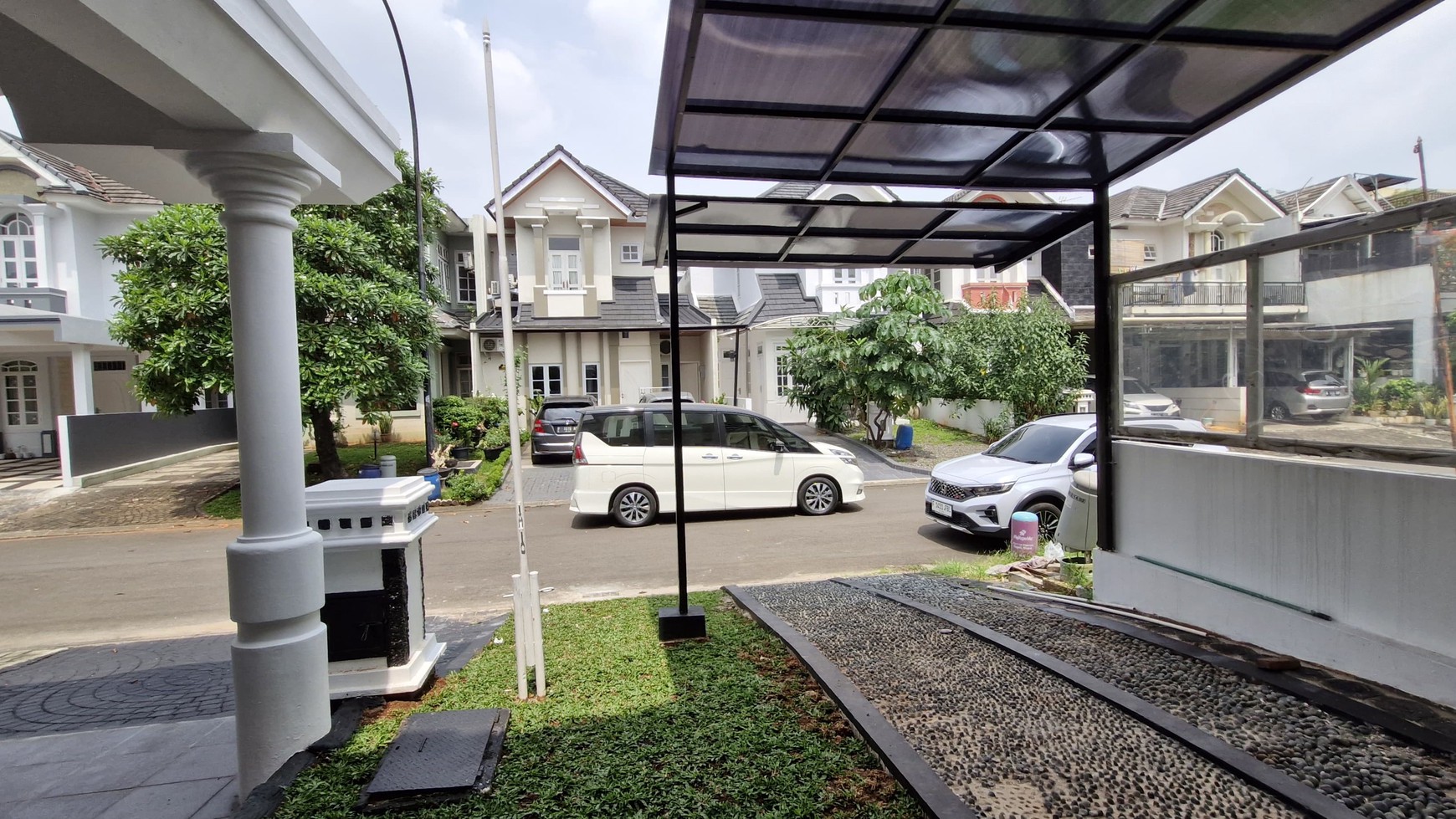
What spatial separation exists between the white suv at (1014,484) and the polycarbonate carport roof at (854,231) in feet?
10.9

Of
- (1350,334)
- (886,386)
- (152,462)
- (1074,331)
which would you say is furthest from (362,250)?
(1074,331)

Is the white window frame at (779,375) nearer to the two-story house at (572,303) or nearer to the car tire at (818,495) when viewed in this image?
the two-story house at (572,303)

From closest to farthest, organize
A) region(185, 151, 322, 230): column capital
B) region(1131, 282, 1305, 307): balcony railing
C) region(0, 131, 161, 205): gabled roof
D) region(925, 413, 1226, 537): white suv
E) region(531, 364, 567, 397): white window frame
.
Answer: region(185, 151, 322, 230): column capital → region(1131, 282, 1305, 307): balcony railing → region(925, 413, 1226, 537): white suv → region(0, 131, 161, 205): gabled roof → region(531, 364, 567, 397): white window frame

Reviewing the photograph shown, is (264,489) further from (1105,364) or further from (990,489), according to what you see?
(990,489)

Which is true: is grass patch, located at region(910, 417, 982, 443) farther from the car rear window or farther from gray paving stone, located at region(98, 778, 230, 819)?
gray paving stone, located at region(98, 778, 230, 819)

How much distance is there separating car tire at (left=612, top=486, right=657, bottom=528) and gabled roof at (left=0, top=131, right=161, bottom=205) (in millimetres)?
15378

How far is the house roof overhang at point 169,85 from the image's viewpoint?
2498 millimetres

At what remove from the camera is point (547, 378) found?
2198cm

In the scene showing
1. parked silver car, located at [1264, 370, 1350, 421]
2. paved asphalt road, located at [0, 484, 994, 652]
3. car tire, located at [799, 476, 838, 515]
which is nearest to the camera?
parked silver car, located at [1264, 370, 1350, 421]

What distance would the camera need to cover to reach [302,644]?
327cm

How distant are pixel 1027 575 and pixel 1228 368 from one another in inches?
124

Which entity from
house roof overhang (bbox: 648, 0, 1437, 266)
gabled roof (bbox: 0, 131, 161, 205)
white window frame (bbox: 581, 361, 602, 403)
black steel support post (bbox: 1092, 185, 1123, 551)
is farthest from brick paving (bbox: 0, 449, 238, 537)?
black steel support post (bbox: 1092, 185, 1123, 551)

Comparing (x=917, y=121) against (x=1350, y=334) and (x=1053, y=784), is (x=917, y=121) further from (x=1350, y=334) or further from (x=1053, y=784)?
(x=1053, y=784)

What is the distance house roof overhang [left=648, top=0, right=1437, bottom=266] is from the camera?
10.7ft
